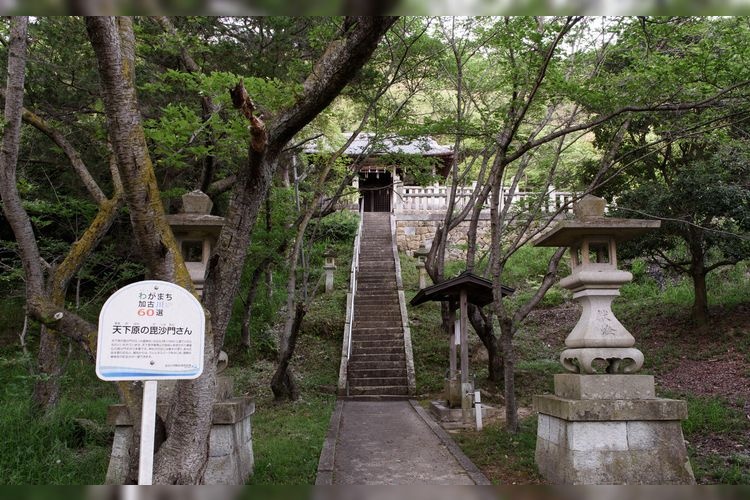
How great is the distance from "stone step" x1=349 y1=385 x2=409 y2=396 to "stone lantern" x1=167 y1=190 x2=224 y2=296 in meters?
6.78

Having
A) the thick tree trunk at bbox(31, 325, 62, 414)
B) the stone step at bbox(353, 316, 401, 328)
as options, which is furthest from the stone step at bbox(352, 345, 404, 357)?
the thick tree trunk at bbox(31, 325, 62, 414)

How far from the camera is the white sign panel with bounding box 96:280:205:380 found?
9.14 feet

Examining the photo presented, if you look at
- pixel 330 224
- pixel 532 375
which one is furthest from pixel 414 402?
pixel 330 224

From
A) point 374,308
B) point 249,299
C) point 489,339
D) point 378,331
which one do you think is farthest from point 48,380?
point 374,308

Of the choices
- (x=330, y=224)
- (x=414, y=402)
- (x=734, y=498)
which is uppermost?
(x=330, y=224)

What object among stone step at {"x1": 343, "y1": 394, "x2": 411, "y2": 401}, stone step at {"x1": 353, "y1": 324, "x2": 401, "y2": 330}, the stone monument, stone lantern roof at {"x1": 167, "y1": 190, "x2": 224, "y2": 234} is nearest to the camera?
stone lantern roof at {"x1": 167, "y1": 190, "x2": 224, "y2": 234}

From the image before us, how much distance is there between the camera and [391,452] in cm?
699

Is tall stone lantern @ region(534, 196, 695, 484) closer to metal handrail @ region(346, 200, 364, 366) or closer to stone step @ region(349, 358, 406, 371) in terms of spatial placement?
stone step @ region(349, 358, 406, 371)

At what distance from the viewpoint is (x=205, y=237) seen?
5816 millimetres

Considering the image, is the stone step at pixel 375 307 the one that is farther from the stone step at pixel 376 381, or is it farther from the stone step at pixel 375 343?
the stone step at pixel 376 381

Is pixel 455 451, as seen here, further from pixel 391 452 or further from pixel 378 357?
pixel 378 357

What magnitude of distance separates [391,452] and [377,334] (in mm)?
7074

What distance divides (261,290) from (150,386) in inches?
503

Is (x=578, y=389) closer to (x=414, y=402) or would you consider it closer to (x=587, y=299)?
(x=587, y=299)
